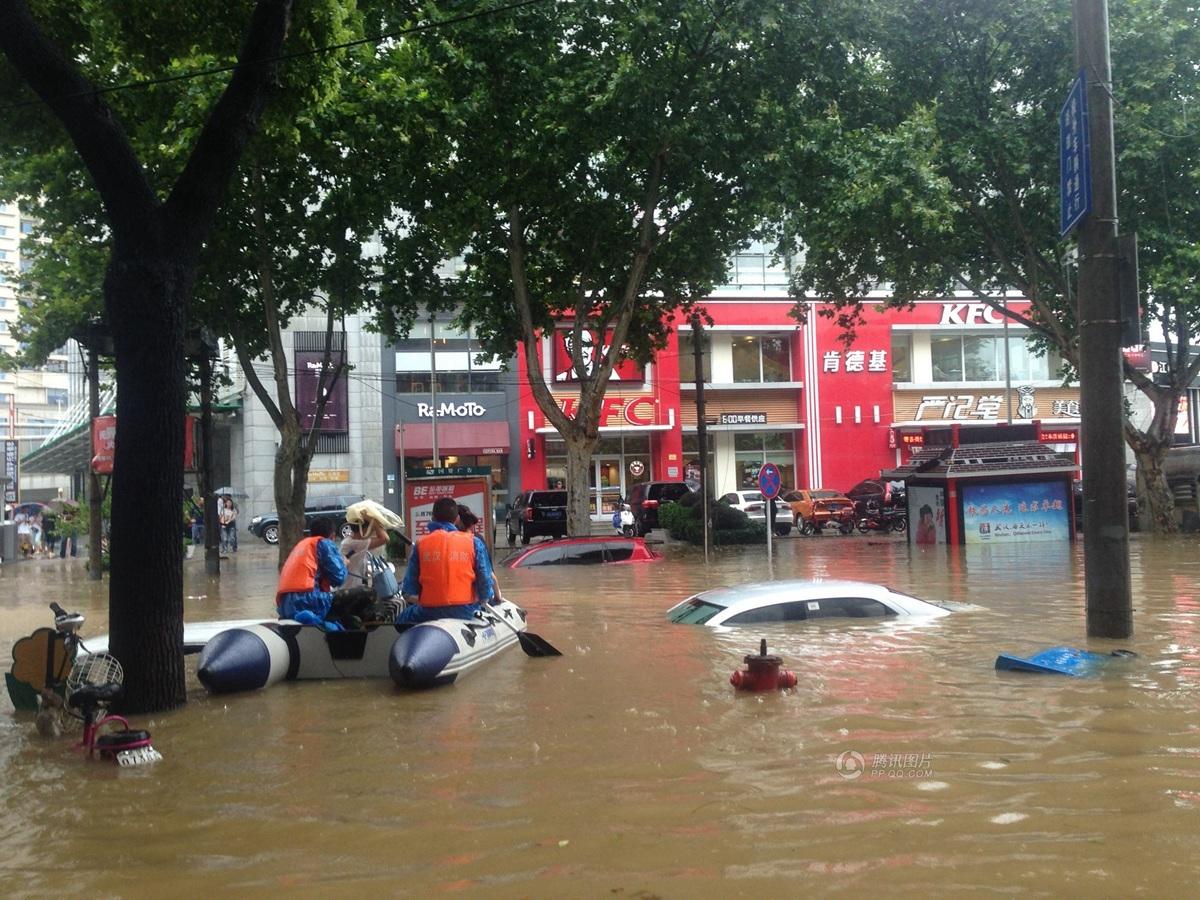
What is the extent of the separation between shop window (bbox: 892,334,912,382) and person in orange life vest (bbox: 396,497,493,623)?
39120 mm

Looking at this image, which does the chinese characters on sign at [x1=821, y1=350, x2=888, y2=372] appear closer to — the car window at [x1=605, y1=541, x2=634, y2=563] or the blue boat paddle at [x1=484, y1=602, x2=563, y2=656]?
the car window at [x1=605, y1=541, x2=634, y2=563]

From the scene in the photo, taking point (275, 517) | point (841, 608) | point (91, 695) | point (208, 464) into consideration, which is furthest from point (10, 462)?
point (91, 695)

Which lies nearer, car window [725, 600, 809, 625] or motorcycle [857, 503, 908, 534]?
car window [725, 600, 809, 625]

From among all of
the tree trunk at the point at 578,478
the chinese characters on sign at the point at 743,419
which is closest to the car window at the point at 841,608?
the tree trunk at the point at 578,478

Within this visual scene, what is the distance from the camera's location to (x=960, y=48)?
2553 centimetres

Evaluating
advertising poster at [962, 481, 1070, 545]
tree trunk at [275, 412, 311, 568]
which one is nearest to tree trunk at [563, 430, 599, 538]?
tree trunk at [275, 412, 311, 568]

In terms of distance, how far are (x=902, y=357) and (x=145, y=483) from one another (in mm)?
41850

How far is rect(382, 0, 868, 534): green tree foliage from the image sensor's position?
68.2 feet

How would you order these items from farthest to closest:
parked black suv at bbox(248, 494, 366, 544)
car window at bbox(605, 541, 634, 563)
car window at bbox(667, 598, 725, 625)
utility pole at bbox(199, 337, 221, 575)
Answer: parked black suv at bbox(248, 494, 366, 544)
utility pole at bbox(199, 337, 221, 575)
car window at bbox(605, 541, 634, 563)
car window at bbox(667, 598, 725, 625)

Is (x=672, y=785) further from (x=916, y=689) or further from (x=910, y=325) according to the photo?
(x=910, y=325)

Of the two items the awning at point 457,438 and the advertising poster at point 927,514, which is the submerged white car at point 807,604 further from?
the awning at point 457,438

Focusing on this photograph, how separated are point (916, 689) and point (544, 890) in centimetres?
451

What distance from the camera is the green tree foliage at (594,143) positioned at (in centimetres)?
2078

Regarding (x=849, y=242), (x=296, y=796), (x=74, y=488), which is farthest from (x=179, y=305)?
(x=74, y=488)
